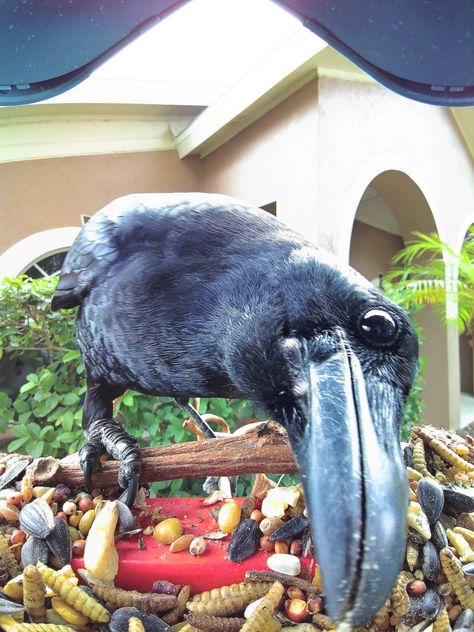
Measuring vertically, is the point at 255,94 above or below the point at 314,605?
above

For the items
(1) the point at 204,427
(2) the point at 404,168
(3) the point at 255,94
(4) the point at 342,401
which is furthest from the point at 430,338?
(4) the point at 342,401

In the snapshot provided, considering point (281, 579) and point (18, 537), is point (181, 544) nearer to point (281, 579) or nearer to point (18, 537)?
point (281, 579)

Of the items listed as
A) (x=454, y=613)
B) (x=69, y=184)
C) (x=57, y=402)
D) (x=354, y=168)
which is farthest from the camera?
(x=69, y=184)

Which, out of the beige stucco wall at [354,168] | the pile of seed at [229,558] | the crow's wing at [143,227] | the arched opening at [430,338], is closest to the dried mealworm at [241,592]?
the pile of seed at [229,558]

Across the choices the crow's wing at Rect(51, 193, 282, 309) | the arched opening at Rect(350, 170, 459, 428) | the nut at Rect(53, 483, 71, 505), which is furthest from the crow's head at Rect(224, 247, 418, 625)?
the arched opening at Rect(350, 170, 459, 428)

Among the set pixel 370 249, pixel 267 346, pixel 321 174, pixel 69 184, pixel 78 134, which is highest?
pixel 78 134

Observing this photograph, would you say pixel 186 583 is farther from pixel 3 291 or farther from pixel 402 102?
pixel 402 102

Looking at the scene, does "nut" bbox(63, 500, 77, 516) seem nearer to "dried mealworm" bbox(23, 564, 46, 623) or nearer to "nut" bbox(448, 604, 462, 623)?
"dried mealworm" bbox(23, 564, 46, 623)

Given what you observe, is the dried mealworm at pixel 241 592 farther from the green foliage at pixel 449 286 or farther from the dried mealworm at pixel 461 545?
the green foliage at pixel 449 286

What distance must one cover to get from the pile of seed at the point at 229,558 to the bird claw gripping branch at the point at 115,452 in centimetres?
4

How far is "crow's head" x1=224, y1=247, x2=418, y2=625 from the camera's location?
1.32 ft

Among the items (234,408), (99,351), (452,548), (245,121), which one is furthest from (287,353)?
(245,121)

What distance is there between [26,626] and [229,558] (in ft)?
1.10

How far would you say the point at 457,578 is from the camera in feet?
2.85
